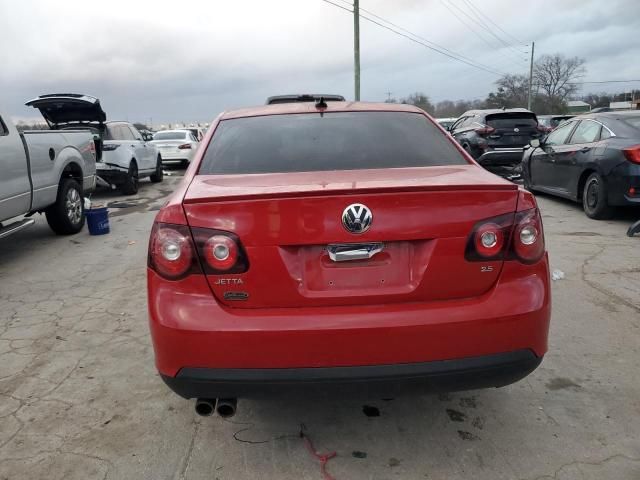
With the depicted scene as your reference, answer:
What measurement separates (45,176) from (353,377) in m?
5.95

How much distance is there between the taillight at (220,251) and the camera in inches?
83.7

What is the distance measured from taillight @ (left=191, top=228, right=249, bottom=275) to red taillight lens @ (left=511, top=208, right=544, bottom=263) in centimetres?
115

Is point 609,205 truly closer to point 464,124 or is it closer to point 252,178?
point 252,178

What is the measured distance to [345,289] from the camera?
7.05ft

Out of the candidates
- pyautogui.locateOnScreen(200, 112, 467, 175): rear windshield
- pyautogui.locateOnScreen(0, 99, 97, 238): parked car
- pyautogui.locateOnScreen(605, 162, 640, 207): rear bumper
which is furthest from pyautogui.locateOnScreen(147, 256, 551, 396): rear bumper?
pyautogui.locateOnScreen(605, 162, 640, 207): rear bumper

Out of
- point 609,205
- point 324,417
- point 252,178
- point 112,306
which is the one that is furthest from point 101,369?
point 609,205

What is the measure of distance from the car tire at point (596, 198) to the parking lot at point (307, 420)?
3286 mm

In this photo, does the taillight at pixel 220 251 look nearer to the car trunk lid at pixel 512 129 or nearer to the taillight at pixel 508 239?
the taillight at pixel 508 239

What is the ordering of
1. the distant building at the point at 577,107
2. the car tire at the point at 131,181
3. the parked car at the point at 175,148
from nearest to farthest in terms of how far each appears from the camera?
the car tire at the point at 131,181 → the parked car at the point at 175,148 → the distant building at the point at 577,107

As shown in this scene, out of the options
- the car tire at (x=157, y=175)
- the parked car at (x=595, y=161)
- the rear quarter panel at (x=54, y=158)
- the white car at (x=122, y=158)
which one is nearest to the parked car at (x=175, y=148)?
the car tire at (x=157, y=175)

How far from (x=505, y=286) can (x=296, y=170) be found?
3.97ft

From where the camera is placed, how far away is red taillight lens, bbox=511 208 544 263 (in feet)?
7.34

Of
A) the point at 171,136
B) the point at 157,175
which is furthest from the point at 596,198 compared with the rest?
the point at 171,136

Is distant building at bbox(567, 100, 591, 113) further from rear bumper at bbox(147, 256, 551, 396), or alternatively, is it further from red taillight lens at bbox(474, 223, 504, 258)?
rear bumper at bbox(147, 256, 551, 396)
